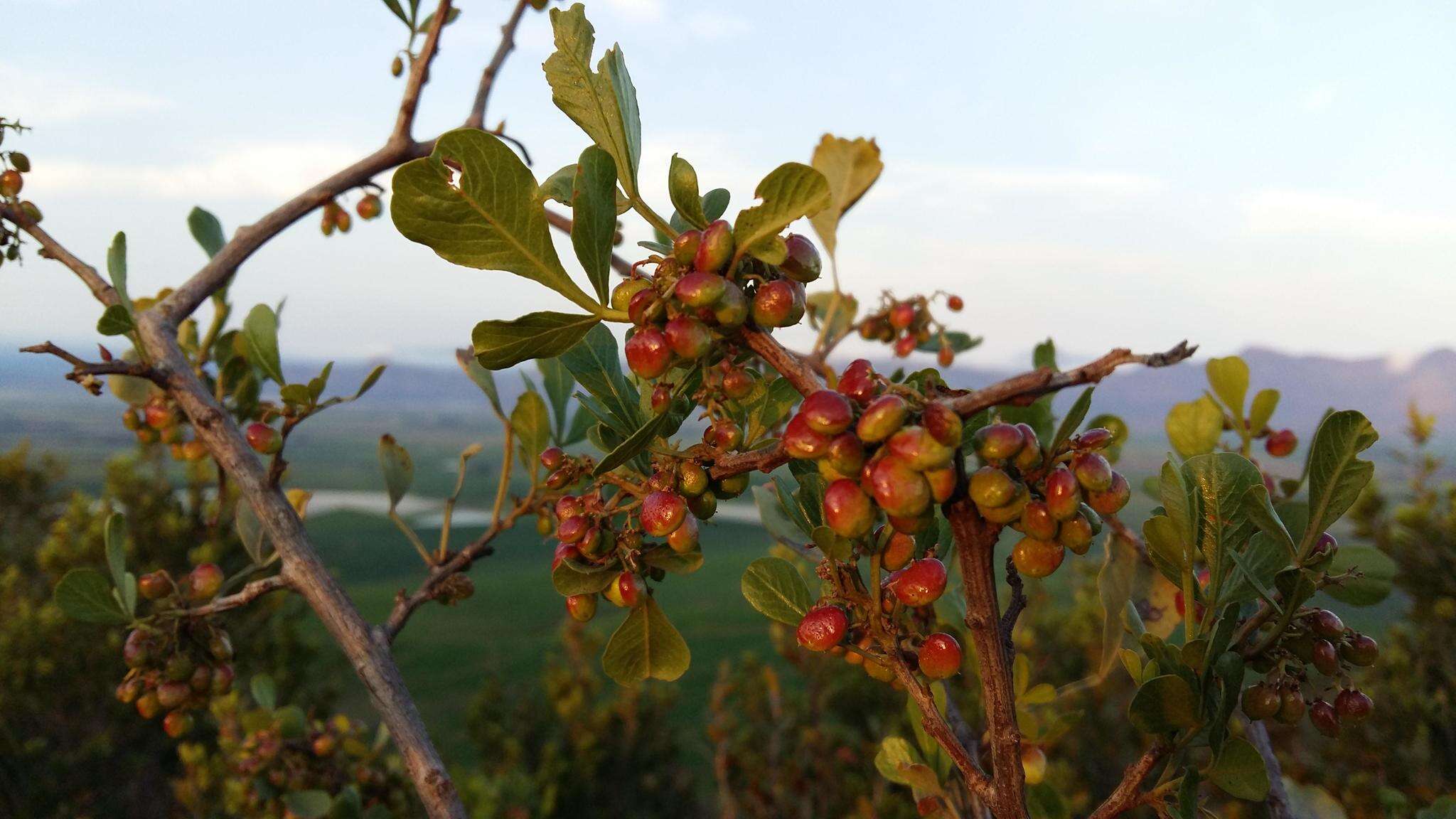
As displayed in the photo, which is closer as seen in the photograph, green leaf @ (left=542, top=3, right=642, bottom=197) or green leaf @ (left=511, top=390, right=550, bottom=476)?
green leaf @ (left=542, top=3, right=642, bottom=197)

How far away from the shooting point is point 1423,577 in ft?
9.71

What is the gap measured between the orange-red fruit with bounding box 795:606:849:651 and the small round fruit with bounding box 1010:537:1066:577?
0.17 metres

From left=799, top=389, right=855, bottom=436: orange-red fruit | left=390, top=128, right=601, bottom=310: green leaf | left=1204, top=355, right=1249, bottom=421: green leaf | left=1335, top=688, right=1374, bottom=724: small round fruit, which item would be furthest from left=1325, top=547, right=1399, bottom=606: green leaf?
left=390, top=128, right=601, bottom=310: green leaf

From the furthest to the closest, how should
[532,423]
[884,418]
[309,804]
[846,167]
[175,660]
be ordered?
[309,804] < [175,660] < [532,423] < [846,167] < [884,418]

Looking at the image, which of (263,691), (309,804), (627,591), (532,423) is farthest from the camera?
(263,691)

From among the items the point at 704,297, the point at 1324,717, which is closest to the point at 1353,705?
the point at 1324,717

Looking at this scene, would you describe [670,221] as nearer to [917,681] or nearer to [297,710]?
[917,681]

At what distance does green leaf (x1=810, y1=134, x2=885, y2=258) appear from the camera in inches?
47.8

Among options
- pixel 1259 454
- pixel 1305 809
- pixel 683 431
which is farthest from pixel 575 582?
pixel 1259 454

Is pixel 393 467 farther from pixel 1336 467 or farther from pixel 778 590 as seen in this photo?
pixel 1336 467

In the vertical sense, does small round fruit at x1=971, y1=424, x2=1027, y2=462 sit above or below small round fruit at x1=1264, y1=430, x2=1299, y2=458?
above

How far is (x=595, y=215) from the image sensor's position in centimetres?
75

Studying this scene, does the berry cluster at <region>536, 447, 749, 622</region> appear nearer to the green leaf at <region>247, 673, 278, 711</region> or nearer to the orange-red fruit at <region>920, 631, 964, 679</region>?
the orange-red fruit at <region>920, 631, 964, 679</region>

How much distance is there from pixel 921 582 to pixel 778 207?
34 cm
